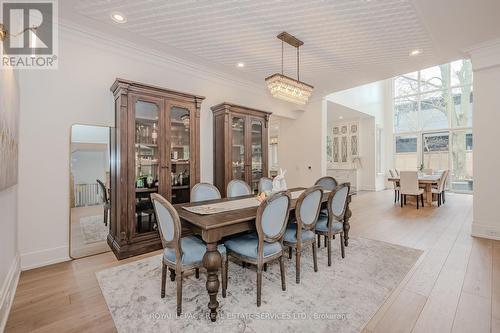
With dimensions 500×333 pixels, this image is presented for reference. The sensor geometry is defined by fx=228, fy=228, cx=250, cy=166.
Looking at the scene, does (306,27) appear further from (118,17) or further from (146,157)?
(146,157)

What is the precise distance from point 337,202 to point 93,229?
3.27m

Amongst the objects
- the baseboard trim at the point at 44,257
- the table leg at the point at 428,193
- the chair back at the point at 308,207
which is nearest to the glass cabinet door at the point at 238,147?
the chair back at the point at 308,207

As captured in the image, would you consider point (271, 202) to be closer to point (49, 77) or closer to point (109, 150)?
point (109, 150)

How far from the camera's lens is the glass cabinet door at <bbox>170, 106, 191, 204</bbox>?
3449 mm

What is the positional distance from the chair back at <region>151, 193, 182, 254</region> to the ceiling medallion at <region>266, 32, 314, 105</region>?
1.96 m

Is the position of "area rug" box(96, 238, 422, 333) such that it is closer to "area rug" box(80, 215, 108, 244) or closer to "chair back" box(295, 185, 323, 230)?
"chair back" box(295, 185, 323, 230)

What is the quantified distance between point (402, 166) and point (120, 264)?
34.1 ft

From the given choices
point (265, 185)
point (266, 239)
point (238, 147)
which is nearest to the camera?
point (266, 239)

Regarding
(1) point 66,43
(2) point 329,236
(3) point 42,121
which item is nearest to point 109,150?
(3) point 42,121

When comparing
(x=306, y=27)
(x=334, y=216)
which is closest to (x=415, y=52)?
(x=306, y=27)

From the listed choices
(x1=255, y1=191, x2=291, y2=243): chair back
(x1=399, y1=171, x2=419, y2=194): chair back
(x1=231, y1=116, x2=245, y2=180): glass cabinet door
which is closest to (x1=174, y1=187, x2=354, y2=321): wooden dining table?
(x1=255, y1=191, x2=291, y2=243): chair back

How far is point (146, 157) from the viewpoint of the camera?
10.5 ft

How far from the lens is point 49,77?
2.74m

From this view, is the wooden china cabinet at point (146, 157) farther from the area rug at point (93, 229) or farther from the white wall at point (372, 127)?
the white wall at point (372, 127)
